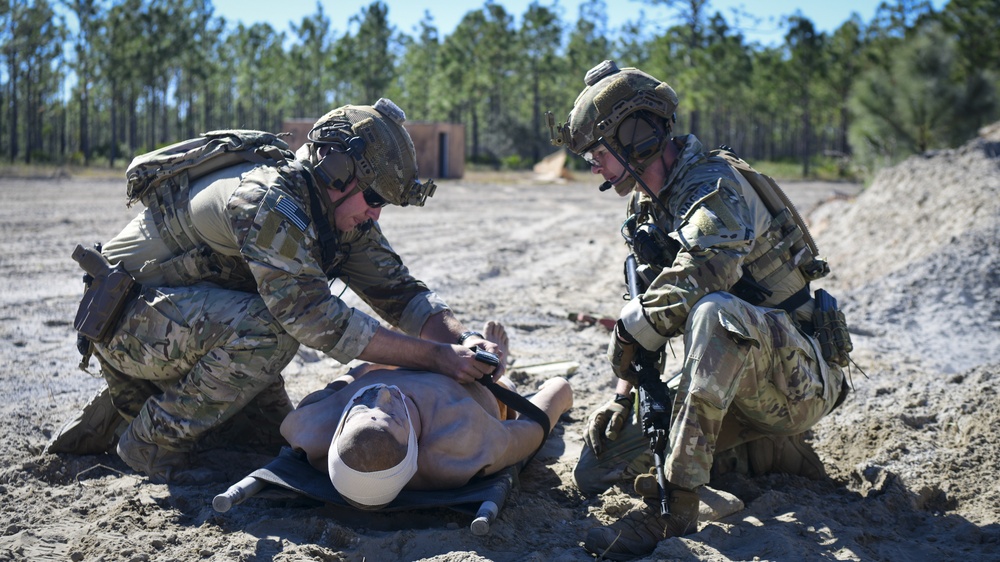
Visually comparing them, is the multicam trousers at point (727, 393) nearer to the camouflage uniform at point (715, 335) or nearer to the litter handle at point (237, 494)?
the camouflage uniform at point (715, 335)

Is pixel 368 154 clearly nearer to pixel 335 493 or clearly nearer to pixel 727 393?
pixel 335 493

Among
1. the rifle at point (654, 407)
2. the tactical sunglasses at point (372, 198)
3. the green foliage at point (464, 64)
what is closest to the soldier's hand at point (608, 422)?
the rifle at point (654, 407)

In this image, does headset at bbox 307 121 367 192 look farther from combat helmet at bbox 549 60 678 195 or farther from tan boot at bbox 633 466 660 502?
tan boot at bbox 633 466 660 502

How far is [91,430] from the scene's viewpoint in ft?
14.1

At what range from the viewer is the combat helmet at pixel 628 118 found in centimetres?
403

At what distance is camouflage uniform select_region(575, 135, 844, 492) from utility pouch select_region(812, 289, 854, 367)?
0.18ft

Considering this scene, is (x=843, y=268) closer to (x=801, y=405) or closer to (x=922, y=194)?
(x=922, y=194)

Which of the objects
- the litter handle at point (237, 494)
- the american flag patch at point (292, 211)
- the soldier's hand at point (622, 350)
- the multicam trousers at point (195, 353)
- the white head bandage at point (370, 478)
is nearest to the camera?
the white head bandage at point (370, 478)

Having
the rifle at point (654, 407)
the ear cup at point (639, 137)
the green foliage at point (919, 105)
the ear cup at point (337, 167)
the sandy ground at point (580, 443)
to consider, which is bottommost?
the sandy ground at point (580, 443)

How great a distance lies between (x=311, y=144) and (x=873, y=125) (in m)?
21.9

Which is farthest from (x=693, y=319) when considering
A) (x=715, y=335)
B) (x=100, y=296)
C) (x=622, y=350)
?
(x=100, y=296)

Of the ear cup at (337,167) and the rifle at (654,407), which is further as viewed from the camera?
the ear cup at (337,167)

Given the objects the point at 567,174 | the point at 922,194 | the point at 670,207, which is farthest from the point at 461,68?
the point at 670,207

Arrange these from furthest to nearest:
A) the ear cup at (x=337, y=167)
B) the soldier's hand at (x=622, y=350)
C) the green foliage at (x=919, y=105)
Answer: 1. the green foliage at (x=919, y=105)
2. the ear cup at (x=337, y=167)
3. the soldier's hand at (x=622, y=350)
